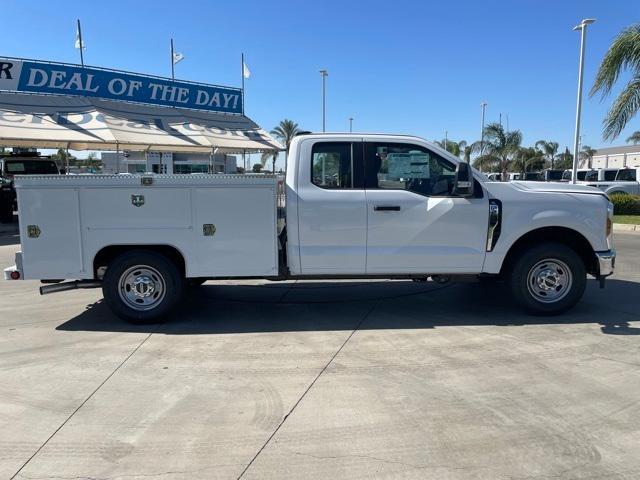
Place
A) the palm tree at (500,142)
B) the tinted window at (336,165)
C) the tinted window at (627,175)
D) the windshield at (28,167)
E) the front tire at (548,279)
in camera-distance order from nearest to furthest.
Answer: the tinted window at (336,165) → the front tire at (548,279) → the windshield at (28,167) → the tinted window at (627,175) → the palm tree at (500,142)

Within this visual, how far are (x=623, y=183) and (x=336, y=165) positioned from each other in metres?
24.2

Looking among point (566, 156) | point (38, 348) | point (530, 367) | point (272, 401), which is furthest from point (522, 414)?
point (566, 156)

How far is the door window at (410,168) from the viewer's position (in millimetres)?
6012

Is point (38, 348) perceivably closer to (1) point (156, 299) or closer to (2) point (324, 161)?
(1) point (156, 299)

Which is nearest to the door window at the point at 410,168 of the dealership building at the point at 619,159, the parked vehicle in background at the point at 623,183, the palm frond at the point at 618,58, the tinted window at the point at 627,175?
the palm frond at the point at 618,58

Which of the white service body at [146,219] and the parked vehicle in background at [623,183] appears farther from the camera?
the parked vehicle in background at [623,183]

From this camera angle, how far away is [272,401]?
13.3ft

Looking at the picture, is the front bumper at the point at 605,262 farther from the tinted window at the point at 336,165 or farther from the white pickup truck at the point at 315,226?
the tinted window at the point at 336,165

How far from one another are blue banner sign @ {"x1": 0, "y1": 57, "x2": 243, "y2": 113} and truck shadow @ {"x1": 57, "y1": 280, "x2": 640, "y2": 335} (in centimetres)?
1808

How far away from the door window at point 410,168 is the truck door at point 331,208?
0.21 m

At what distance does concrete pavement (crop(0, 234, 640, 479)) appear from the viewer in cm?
322

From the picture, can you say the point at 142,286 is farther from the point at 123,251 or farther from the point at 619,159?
the point at 619,159

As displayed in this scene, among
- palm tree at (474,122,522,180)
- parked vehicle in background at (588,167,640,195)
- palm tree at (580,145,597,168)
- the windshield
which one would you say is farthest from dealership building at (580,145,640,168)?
the windshield

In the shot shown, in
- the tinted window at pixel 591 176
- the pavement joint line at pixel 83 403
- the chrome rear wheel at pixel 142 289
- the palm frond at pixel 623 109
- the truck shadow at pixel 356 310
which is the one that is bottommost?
the pavement joint line at pixel 83 403
